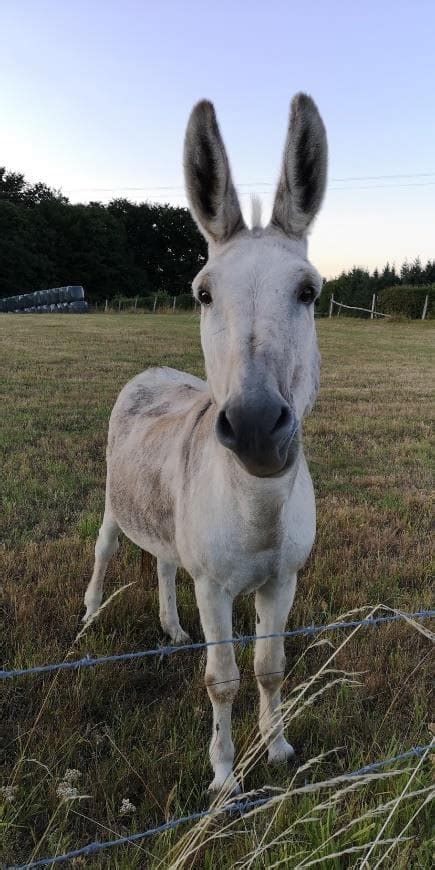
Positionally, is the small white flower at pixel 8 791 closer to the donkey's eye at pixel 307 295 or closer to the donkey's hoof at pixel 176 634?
the donkey's hoof at pixel 176 634

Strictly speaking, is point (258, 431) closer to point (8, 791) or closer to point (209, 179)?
point (209, 179)

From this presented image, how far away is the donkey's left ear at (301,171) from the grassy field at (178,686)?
2054 mm

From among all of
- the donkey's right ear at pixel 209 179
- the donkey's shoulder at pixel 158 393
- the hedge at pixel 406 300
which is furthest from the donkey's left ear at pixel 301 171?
the hedge at pixel 406 300

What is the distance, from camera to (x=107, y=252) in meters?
60.3

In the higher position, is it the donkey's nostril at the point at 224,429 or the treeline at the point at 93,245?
the treeline at the point at 93,245

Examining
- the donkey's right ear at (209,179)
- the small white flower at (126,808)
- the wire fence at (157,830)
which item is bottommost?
the small white flower at (126,808)

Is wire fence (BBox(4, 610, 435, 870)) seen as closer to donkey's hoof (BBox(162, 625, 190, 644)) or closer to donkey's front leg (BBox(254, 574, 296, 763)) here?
donkey's front leg (BBox(254, 574, 296, 763))

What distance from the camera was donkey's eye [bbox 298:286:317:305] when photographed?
208 centimetres

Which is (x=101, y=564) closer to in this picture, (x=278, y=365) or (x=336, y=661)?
(x=336, y=661)

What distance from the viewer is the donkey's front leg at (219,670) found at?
2438mm

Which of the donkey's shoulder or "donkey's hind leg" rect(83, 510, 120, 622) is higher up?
the donkey's shoulder

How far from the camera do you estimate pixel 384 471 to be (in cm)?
679

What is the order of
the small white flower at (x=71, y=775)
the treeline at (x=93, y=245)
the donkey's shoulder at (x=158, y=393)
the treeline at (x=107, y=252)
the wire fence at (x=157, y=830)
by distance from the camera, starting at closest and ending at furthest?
the wire fence at (x=157, y=830)
the small white flower at (x=71, y=775)
the donkey's shoulder at (x=158, y=393)
the treeline at (x=107, y=252)
the treeline at (x=93, y=245)

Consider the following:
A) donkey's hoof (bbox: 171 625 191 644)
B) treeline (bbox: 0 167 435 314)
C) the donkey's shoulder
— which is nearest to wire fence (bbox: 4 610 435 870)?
donkey's hoof (bbox: 171 625 191 644)
